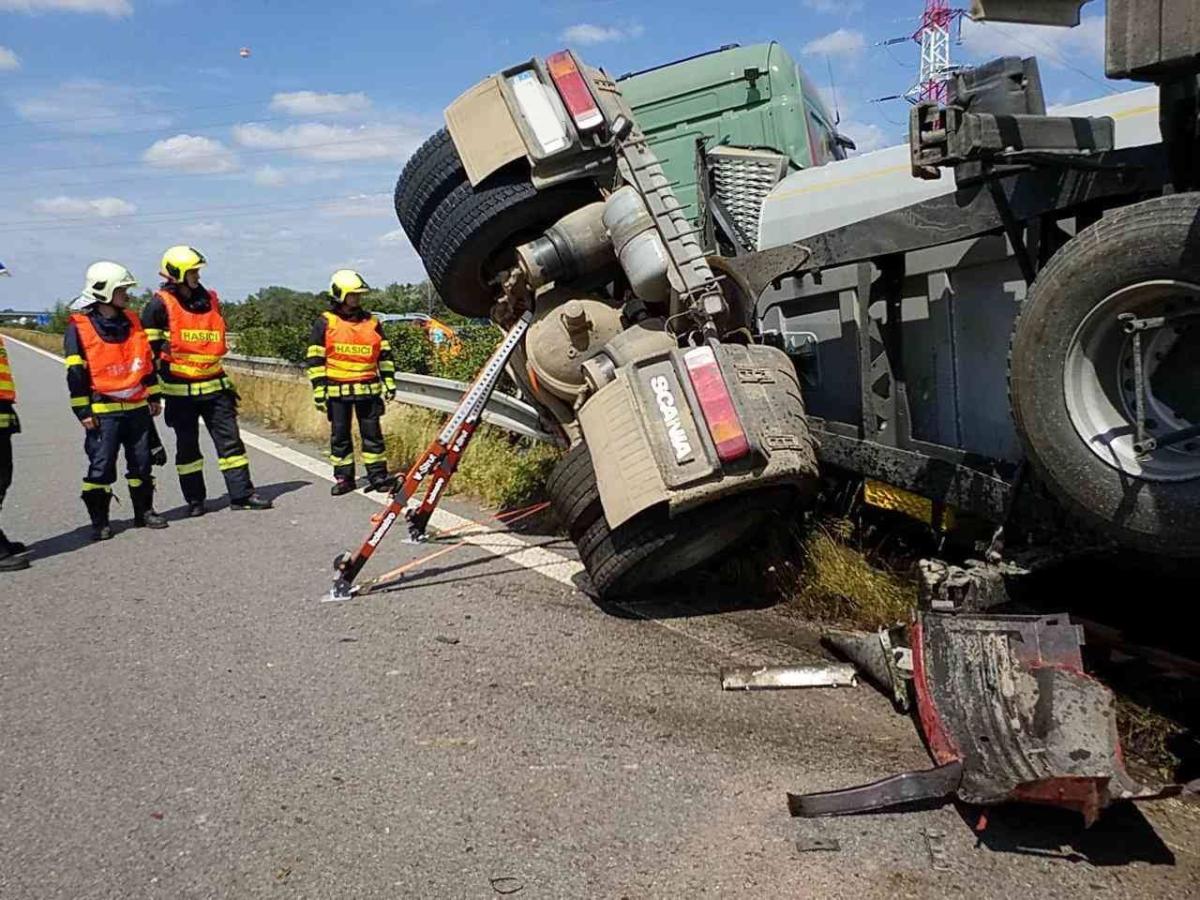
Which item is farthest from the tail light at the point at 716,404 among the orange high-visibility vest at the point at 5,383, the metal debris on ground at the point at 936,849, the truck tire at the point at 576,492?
the orange high-visibility vest at the point at 5,383

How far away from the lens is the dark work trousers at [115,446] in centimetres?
656

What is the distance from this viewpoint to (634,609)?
4328mm

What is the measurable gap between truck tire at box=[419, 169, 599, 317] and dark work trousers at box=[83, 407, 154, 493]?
2715 millimetres

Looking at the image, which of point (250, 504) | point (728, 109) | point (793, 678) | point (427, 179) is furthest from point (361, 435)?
point (793, 678)

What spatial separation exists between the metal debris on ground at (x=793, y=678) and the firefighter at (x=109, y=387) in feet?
14.8

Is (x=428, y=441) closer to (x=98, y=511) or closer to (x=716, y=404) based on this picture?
(x=98, y=511)

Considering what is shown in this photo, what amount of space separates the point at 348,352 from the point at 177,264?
4.44ft

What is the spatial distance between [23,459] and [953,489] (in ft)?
31.7

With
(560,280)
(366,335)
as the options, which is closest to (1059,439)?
(560,280)

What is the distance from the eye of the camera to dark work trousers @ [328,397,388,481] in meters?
7.59

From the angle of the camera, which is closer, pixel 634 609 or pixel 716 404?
pixel 716 404

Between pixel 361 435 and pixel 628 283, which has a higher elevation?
pixel 628 283

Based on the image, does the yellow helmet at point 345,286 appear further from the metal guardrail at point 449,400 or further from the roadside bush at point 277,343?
the roadside bush at point 277,343

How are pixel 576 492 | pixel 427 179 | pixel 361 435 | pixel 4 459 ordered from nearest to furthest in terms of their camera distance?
pixel 576 492 < pixel 427 179 < pixel 4 459 < pixel 361 435
